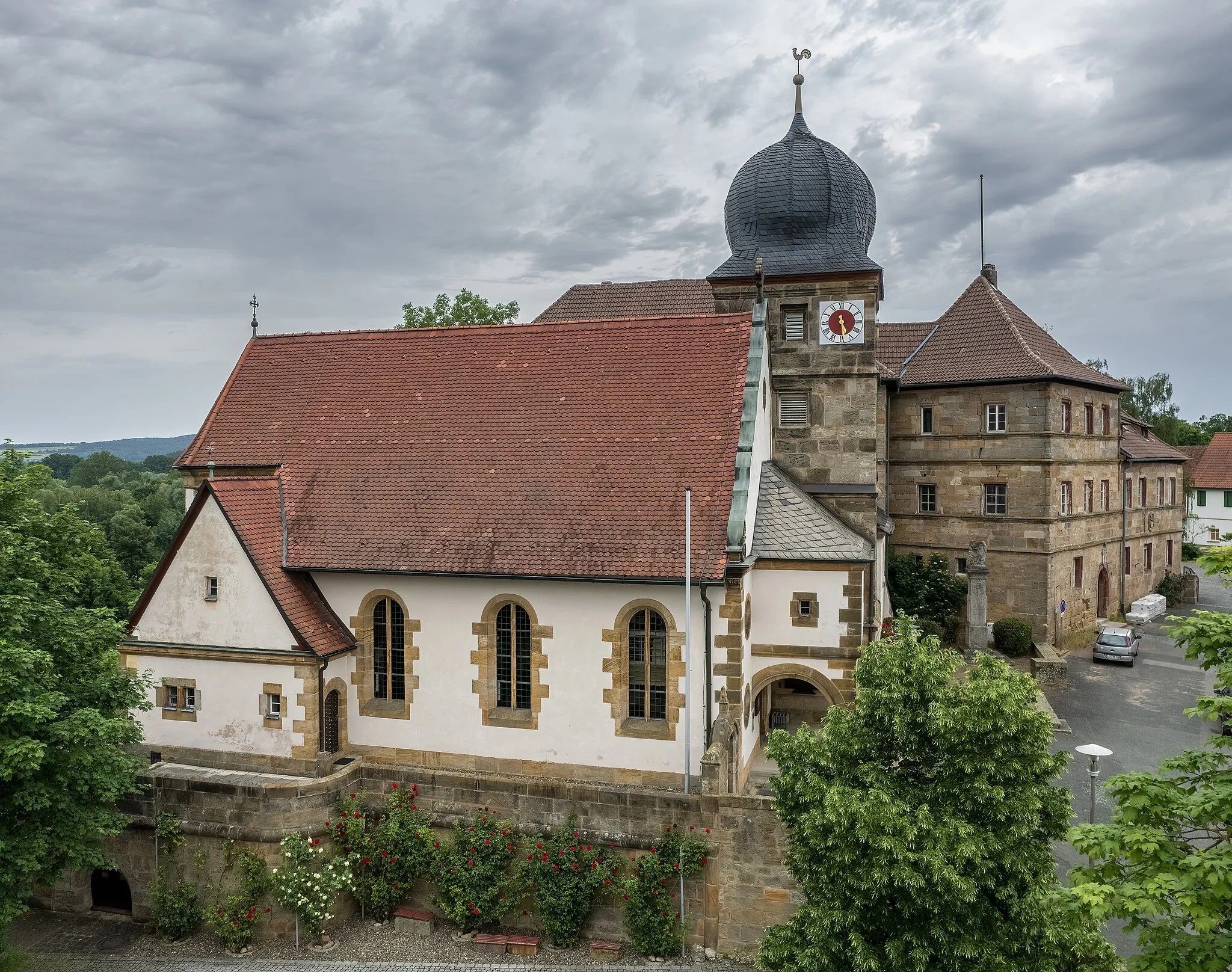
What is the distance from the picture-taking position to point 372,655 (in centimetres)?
2002

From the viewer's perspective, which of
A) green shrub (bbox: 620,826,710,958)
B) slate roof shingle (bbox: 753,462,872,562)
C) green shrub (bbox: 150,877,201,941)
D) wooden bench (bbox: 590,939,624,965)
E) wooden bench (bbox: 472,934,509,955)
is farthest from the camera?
slate roof shingle (bbox: 753,462,872,562)

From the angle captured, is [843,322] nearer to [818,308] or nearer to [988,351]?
[818,308]

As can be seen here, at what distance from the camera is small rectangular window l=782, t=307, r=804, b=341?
81.5 feet

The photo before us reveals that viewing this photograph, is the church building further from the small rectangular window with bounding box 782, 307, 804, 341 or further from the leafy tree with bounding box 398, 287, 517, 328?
the leafy tree with bounding box 398, 287, 517, 328

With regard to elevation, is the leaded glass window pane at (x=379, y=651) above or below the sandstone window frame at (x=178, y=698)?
above

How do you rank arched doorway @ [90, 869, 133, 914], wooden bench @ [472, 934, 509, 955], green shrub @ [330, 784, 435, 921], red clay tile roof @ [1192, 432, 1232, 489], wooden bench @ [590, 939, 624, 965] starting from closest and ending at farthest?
wooden bench @ [590, 939, 624, 965] → wooden bench @ [472, 934, 509, 955] → green shrub @ [330, 784, 435, 921] → arched doorway @ [90, 869, 133, 914] → red clay tile roof @ [1192, 432, 1232, 489]

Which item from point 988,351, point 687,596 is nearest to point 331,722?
point 687,596

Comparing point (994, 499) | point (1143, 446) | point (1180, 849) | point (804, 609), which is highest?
point (1143, 446)

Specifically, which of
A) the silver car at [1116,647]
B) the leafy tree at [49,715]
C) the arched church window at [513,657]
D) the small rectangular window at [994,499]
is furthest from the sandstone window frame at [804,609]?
the silver car at [1116,647]

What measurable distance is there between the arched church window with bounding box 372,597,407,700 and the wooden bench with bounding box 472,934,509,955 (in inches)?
Answer: 215

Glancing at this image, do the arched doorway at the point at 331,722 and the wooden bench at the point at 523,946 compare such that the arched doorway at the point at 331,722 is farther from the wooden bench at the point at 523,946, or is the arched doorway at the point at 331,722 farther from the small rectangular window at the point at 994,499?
the small rectangular window at the point at 994,499

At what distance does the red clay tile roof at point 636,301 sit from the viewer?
116 ft

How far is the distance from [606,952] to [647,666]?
547cm

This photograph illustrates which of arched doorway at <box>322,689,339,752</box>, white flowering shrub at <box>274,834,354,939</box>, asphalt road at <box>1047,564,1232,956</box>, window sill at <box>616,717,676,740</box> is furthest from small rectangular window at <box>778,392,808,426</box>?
white flowering shrub at <box>274,834,354,939</box>
